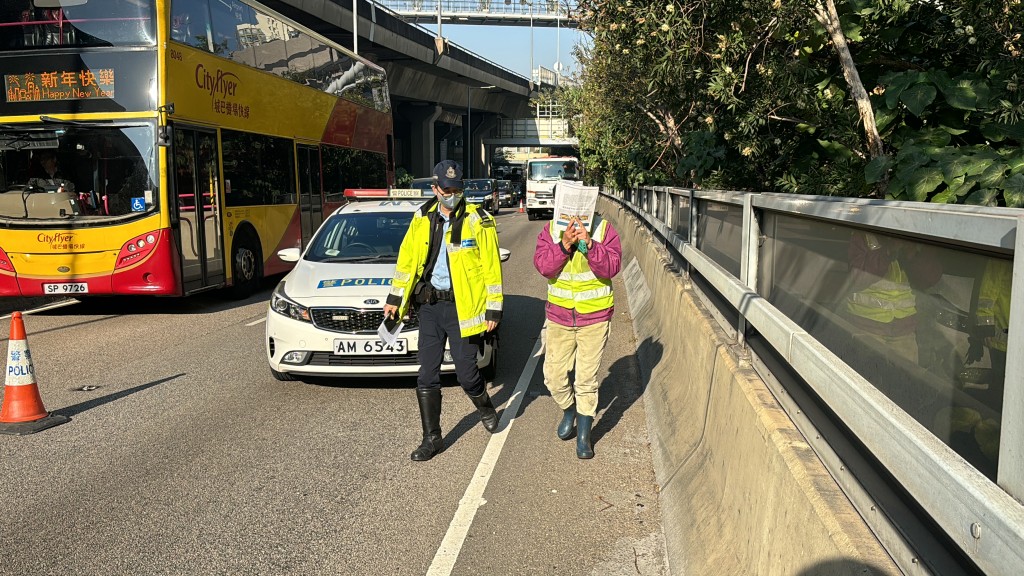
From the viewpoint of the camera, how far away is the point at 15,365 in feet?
20.2

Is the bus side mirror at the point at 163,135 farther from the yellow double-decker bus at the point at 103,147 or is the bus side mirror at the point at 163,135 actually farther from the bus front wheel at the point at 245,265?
the bus front wheel at the point at 245,265

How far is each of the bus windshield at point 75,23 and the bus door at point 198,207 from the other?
1.29 m

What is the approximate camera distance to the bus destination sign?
11.0m

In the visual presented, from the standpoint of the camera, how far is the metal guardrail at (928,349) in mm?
1602

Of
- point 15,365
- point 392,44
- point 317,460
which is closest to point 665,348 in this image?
point 317,460

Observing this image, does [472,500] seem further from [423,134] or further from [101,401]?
[423,134]

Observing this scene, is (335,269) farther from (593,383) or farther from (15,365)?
(593,383)

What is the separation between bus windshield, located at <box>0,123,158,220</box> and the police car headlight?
4.55 meters

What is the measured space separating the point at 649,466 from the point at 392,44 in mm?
41471

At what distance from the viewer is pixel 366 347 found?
699 cm

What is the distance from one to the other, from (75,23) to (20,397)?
6647 millimetres

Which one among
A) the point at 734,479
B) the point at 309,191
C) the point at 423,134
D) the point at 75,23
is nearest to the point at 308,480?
the point at 734,479

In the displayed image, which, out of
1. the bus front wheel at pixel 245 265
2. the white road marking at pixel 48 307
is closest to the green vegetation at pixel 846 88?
the bus front wheel at pixel 245 265

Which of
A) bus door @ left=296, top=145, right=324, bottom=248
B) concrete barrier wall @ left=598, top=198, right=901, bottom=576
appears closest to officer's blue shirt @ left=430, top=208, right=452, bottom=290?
concrete barrier wall @ left=598, top=198, right=901, bottom=576
